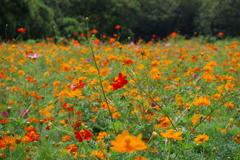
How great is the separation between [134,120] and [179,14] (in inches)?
931

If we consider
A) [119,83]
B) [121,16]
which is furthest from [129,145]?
[121,16]

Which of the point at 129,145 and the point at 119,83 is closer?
the point at 129,145

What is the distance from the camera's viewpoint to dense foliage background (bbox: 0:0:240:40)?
386 inches

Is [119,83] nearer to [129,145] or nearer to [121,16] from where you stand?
[129,145]

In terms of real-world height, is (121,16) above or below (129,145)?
below

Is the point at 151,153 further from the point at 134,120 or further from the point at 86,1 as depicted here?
the point at 86,1

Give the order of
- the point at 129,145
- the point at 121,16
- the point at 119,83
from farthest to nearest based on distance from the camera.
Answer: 1. the point at 121,16
2. the point at 119,83
3. the point at 129,145

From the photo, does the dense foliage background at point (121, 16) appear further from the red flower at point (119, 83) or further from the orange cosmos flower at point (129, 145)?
the orange cosmos flower at point (129, 145)

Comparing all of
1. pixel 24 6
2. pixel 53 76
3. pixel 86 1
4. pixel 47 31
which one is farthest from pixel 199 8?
pixel 53 76

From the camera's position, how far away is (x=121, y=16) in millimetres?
18969

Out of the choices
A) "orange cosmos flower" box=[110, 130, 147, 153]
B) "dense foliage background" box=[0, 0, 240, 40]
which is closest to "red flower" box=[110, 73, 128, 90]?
"orange cosmos flower" box=[110, 130, 147, 153]

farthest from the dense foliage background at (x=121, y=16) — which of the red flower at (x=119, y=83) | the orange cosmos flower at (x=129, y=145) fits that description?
the orange cosmos flower at (x=129, y=145)

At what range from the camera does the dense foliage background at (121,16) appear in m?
9.80

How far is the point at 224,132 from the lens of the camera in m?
1.35
